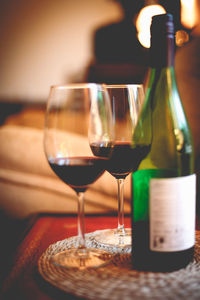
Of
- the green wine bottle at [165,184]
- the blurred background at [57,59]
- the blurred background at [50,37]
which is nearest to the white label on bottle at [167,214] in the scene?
the green wine bottle at [165,184]

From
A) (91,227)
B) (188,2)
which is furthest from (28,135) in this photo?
(188,2)

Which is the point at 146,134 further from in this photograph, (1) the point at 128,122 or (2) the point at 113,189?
(2) the point at 113,189

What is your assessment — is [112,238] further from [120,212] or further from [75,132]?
[75,132]

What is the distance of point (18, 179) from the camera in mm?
1358

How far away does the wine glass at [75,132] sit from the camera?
0.44 metres

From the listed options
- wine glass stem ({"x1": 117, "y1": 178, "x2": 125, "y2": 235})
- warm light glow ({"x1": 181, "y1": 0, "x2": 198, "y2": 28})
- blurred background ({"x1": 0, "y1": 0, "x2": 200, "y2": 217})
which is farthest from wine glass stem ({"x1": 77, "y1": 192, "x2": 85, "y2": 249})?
warm light glow ({"x1": 181, "y1": 0, "x2": 198, "y2": 28})

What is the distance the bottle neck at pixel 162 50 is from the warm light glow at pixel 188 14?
3.02ft

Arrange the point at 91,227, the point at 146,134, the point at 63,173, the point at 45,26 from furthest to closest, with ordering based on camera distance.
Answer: the point at 45,26 → the point at 91,227 → the point at 146,134 → the point at 63,173

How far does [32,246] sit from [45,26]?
3.31 ft

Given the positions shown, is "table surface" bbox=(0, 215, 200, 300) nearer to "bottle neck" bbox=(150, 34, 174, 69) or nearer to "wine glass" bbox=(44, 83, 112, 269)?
"wine glass" bbox=(44, 83, 112, 269)

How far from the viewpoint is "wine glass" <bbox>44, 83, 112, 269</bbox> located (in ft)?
1.46

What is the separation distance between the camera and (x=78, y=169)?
46 cm

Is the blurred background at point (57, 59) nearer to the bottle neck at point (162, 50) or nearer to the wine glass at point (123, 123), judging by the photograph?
the wine glass at point (123, 123)

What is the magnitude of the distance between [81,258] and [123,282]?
0.10 metres
